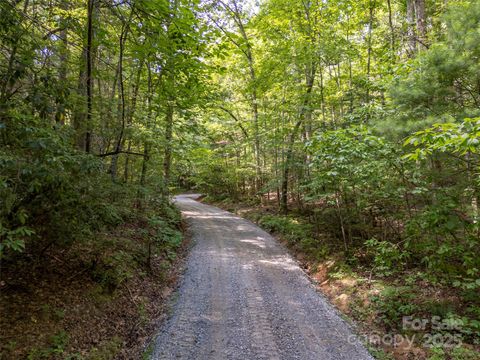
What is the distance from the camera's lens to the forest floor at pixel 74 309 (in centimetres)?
362

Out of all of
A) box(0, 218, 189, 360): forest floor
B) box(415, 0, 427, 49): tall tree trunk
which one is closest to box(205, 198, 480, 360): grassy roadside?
box(0, 218, 189, 360): forest floor

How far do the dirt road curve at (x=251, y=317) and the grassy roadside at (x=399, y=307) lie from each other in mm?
429

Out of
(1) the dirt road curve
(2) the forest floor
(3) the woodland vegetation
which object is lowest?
(1) the dirt road curve

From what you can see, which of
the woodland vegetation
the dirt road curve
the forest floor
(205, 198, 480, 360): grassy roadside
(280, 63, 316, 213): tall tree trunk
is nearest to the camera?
the woodland vegetation

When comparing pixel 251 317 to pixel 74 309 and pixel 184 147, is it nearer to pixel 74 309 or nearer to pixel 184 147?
pixel 74 309

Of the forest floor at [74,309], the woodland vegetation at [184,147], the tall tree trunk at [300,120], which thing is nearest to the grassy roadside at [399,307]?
the woodland vegetation at [184,147]

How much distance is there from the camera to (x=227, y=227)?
44.8 feet

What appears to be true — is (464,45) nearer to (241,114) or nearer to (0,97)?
(0,97)

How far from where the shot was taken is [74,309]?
4418mm

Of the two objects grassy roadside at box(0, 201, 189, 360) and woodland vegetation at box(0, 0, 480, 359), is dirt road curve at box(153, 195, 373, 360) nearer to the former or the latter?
grassy roadside at box(0, 201, 189, 360)

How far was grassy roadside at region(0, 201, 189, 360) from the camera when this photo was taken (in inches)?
144

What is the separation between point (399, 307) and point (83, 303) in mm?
5702

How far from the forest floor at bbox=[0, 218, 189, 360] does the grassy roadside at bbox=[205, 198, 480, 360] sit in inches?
156

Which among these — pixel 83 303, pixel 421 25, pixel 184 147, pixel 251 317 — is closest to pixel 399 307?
pixel 251 317
